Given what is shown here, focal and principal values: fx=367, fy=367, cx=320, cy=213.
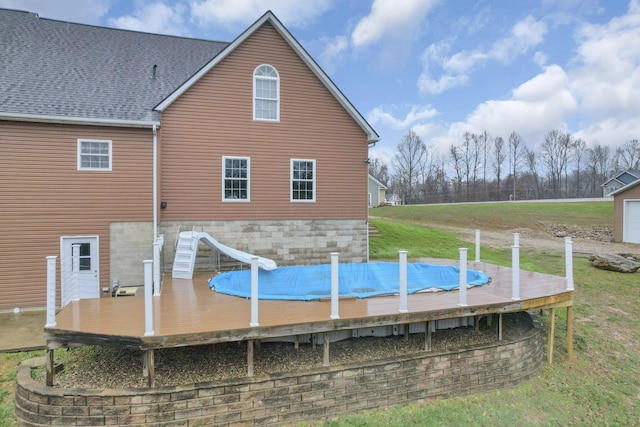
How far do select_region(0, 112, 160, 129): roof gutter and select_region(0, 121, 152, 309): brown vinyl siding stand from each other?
0.15 meters

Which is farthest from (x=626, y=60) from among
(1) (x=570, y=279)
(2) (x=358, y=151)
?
(1) (x=570, y=279)

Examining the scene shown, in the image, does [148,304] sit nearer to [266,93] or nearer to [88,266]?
[88,266]

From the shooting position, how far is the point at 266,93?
36.7 ft

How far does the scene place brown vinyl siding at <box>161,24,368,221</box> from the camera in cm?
1041

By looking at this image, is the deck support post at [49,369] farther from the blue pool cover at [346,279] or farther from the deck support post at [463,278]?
the deck support post at [463,278]

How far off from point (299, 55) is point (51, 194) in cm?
788

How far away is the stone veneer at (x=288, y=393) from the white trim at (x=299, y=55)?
730 cm

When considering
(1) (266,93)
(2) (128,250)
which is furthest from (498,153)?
(2) (128,250)

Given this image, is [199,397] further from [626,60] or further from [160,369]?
[626,60]

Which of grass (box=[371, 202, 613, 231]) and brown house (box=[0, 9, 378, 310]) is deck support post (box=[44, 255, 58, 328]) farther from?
grass (box=[371, 202, 613, 231])

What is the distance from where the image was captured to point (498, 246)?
A: 18875 mm

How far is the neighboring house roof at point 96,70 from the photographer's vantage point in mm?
9570

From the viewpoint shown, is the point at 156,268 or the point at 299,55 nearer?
the point at 156,268

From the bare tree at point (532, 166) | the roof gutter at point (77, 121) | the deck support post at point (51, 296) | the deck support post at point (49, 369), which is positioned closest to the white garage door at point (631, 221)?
the roof gutter at point (77, 121)
